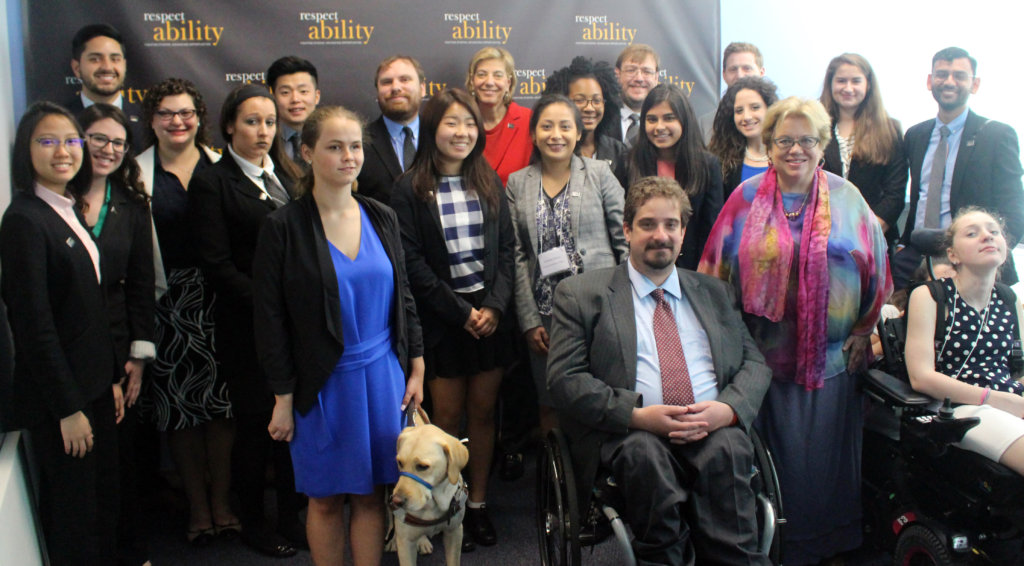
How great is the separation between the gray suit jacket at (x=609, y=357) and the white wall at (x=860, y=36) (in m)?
2.70

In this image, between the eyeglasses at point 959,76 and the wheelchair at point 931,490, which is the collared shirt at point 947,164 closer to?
the eyeglasses at point 959,76

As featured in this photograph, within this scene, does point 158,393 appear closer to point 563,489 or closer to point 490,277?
point 490,277

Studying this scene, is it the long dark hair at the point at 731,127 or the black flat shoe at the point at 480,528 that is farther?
the long dark hair at the point at 731,127

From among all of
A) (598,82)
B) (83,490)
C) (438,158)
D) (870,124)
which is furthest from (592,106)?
(83,490)

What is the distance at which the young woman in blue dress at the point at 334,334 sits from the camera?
2266 millimetres

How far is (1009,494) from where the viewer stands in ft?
7.56

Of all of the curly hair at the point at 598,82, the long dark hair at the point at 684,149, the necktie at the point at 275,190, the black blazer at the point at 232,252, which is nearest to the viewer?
the black blazer at the point at 232,252

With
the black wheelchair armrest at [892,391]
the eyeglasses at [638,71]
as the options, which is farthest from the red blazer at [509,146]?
the black wheelchair armrest at [892,391]

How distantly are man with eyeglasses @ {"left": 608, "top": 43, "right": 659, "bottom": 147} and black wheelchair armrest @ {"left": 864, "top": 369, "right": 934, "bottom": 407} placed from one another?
176 cm

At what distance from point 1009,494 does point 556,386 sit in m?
1.38

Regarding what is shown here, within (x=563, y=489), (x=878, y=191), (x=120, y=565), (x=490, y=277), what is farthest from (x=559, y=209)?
(x=120, y=565)

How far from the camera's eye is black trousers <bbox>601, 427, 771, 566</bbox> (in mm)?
2150

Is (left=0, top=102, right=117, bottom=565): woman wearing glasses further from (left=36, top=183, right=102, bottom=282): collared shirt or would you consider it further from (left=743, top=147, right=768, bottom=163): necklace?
(left=743, top=147, right=768, bottom=163): necklace

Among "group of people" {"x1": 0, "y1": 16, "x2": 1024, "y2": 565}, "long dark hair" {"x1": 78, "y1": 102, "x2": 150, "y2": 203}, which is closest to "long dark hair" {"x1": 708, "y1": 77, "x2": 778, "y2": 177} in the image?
"group of people" {"x1": 0, "y1": 16, "x2": 1024, "y2": 565}
